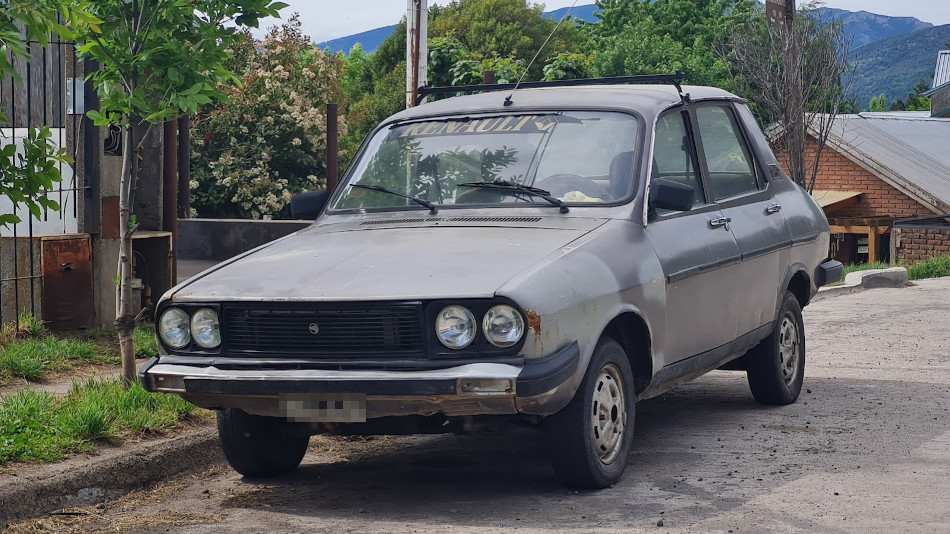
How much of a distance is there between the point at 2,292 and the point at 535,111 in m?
4.82

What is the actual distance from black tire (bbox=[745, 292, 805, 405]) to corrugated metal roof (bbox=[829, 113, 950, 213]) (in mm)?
31667

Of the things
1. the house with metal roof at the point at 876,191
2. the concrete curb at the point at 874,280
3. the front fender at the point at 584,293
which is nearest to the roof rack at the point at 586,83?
the front fender at the point at 584,293

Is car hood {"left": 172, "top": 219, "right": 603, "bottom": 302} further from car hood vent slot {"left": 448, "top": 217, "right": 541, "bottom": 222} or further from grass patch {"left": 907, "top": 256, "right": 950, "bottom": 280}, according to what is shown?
grass patch {"left": 907, "top": 256, "right": 950, "bottom": 280}

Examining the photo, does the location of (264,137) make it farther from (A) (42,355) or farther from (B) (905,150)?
(B) (905,150)

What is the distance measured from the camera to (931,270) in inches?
951

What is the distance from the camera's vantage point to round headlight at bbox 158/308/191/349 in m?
5.83

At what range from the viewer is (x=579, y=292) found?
5.59m

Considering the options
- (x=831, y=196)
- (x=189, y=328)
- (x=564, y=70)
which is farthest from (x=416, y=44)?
(x=831, y=196)

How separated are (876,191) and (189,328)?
3755cm

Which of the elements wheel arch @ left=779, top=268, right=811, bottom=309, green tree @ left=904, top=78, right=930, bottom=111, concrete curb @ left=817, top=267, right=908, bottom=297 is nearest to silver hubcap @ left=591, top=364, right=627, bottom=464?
wheel arch @ left=779, top=268, right=811, bottom=309

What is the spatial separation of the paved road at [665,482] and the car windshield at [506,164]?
53.2 inches

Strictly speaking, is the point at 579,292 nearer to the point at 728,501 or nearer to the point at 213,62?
the point at 728,501

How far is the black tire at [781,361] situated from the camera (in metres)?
7.99

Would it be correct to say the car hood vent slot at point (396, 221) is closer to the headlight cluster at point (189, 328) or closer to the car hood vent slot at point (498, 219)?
the car hood vent slot at point (498, 219)
